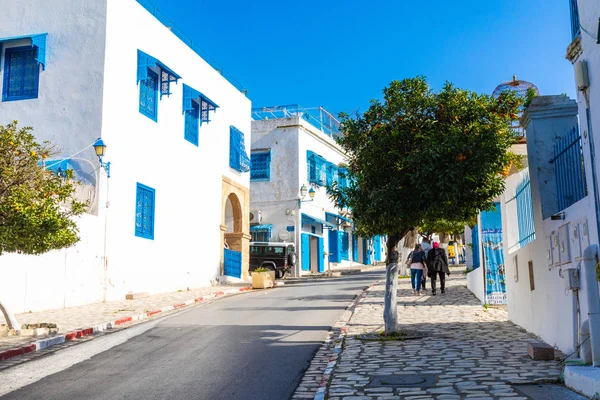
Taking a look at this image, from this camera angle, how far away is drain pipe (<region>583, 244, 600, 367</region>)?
6127mm

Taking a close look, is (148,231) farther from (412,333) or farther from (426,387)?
(426,387)

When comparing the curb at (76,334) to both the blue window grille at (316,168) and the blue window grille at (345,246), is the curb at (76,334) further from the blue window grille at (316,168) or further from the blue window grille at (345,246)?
the blue window grille at (345,246)

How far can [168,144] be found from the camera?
20.9 m

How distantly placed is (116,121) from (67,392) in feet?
40.1

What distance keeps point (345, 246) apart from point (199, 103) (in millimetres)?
19697

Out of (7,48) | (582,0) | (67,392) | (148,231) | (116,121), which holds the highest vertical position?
(7,48)

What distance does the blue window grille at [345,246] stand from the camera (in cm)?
4000

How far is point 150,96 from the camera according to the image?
65.3 ft

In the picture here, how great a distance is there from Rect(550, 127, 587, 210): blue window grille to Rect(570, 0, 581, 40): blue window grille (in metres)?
1.13

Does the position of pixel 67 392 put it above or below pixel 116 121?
below

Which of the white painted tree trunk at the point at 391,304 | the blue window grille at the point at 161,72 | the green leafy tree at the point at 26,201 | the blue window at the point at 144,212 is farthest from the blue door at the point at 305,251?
the green leafy tree at the point at 26,201

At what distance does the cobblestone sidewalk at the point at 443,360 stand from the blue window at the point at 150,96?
33.5ft

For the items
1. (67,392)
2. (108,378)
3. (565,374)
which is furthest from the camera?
(108,378)

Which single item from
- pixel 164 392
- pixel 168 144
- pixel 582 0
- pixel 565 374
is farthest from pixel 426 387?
pixel 168 144
